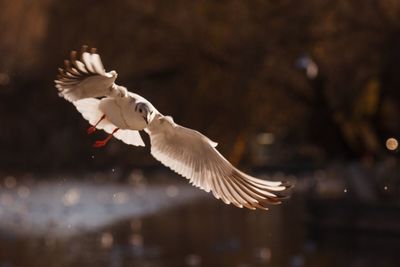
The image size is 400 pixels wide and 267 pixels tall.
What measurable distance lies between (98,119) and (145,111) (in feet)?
1.89

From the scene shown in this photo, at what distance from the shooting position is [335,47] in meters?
16.4

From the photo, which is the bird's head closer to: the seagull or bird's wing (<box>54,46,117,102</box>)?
the seagull

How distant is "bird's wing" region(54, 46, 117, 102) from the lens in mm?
4180

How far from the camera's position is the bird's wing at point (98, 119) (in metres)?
4.41

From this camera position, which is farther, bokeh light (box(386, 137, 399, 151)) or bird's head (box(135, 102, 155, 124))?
bokeh light (box(386, 137, 399, 151))

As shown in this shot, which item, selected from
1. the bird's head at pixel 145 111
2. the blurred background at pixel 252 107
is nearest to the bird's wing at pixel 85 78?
the bird's head at pixel 145 111

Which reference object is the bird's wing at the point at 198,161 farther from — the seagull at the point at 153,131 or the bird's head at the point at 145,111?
the bird's head at the point at 145,111

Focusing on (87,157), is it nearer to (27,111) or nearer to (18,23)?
(27,111)

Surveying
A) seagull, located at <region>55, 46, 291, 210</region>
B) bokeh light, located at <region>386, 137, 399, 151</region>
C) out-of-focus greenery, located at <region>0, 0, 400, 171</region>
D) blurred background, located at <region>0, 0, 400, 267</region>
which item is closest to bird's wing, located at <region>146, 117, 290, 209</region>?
seagull, located at <region>55, 46, 291, 210</region>

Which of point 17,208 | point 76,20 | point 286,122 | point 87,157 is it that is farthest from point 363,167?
point 87,157

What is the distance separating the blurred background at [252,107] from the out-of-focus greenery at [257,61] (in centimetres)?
2

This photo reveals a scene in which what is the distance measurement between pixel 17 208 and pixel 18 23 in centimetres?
525

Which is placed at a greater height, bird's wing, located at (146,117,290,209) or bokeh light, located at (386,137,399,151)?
bokeh light, located at (386,137,399,151)

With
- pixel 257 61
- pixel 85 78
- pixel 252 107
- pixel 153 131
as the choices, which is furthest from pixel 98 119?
pixel 252 107
